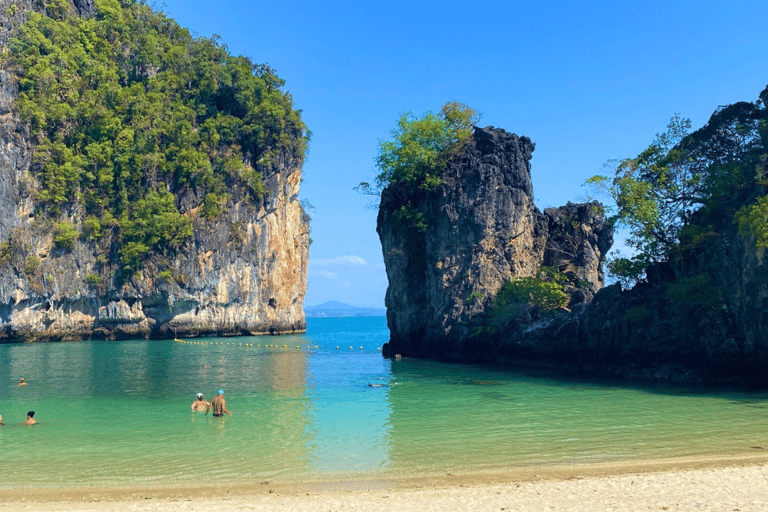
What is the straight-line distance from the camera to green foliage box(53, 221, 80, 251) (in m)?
56.0

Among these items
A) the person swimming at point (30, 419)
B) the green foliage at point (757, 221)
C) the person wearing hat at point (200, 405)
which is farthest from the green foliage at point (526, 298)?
the person swimming at point (30, 419)

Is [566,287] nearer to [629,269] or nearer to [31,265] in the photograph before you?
[629,269]

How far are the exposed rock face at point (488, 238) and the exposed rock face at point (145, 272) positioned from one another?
3132 cm

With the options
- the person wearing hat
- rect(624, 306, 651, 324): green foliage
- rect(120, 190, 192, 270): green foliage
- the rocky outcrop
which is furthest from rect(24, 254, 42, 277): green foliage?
rect(624, 306, 651, 324): green foliage

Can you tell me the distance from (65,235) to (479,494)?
2179 inches

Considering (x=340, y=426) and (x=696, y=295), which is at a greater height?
(x=696, y=295)

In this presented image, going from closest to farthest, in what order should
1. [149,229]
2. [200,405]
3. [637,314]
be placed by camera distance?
1. [200,405]
2. [637,314]
3. [149,229]

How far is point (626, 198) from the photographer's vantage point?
1056 inches

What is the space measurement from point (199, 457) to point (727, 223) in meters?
19.8

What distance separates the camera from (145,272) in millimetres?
59062

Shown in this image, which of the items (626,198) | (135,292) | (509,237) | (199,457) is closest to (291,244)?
(135,292)

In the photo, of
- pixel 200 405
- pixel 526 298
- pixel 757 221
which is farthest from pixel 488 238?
pixel 200 405

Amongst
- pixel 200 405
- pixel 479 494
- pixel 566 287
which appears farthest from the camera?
pixel 566 287

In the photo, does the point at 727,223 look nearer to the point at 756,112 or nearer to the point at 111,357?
the point at 756,112
